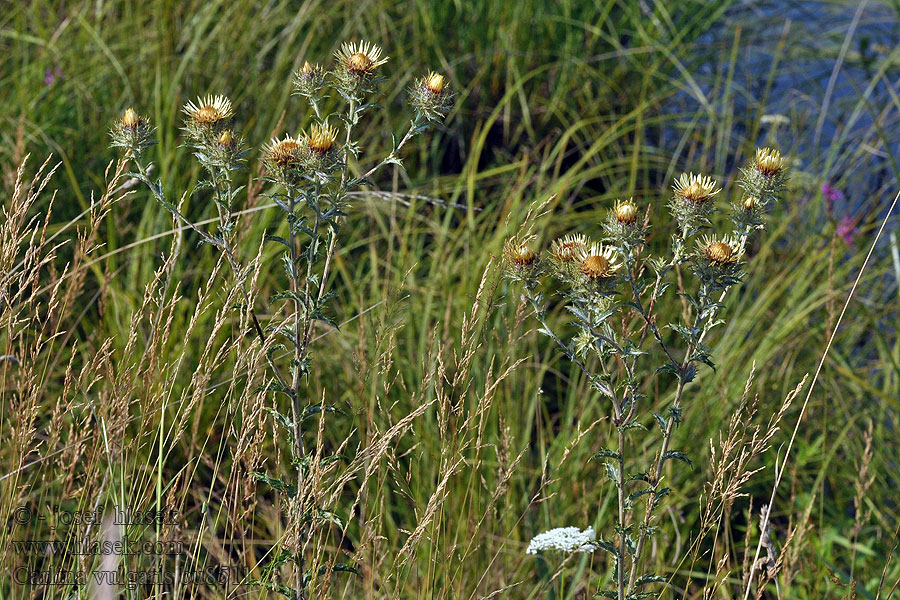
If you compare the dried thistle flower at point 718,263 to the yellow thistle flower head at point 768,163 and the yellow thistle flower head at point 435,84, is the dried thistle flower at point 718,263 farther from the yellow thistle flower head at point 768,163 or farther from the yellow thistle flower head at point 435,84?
the yellow thistle flower head at point 435,84

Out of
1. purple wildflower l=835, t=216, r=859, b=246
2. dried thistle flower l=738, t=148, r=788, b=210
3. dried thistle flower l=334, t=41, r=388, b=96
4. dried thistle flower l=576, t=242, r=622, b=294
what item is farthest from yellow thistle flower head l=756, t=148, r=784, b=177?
purple wildflower l=835, t=216, r=859, b=246

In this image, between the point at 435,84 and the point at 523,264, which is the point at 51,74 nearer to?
the point at 435,84

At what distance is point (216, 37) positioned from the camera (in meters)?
3.14

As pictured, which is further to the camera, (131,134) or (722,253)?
(131,134)

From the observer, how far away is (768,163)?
1174mm

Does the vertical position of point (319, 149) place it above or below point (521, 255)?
above

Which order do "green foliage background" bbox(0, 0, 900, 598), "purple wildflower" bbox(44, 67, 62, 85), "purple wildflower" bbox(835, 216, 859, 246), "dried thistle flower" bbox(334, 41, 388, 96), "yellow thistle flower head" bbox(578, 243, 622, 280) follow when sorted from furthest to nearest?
"purple wildflower" bbox(44, 67, 62, 85) < "purple wildflower" bbox(835, 216, 859, 246) < "green foliage background" bbox(0, 0, 900, 598) < "dried thistle flower" bbox(334, 41, 388, 96) < "yellow thistle flower head" bbox(578, 243, 622, 280)

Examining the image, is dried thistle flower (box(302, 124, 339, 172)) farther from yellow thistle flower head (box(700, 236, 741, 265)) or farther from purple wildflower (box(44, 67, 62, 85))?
purple wildflower (box(44, 67, 62, 85))

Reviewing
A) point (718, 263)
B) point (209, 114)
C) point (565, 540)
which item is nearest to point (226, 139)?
point (209, 114)

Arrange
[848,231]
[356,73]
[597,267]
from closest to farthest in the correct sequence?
1. [597,267]
2. [356,73]
3. [848,231]

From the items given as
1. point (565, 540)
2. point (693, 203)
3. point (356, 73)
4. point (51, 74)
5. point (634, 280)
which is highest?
point (51, 74)

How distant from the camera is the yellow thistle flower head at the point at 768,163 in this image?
1.17m

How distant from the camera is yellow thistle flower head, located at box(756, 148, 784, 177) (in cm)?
117

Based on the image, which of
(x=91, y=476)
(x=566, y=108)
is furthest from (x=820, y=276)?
(x=91, y=476)
